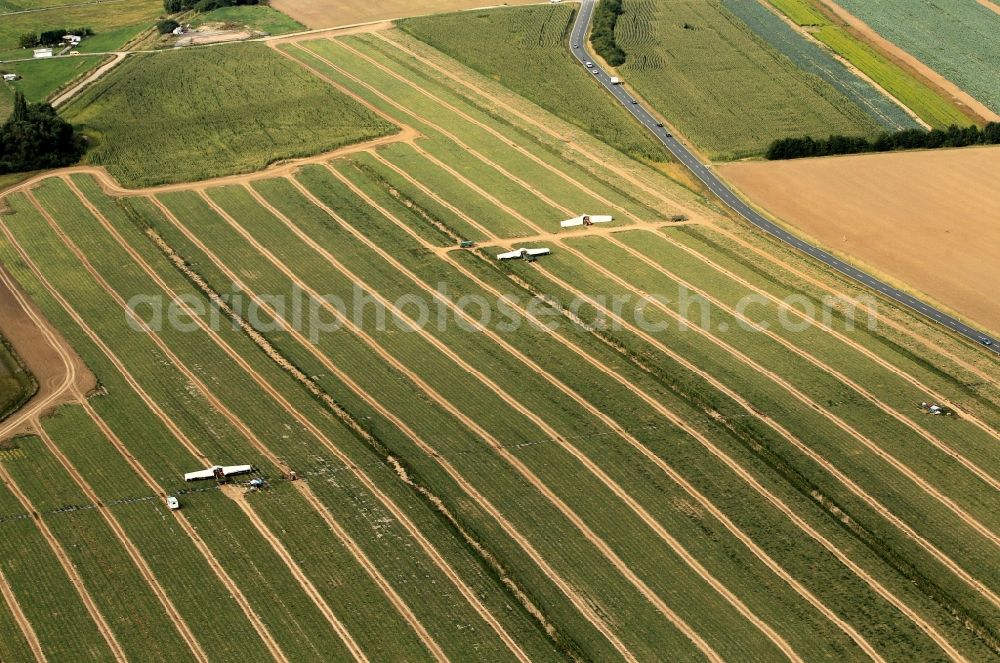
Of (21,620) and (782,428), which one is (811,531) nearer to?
(782,428)

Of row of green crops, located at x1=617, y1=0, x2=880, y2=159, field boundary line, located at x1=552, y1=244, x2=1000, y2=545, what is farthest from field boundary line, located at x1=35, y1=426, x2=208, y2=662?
row of green crops, located at x1=617, y1=0, x2=880, y2=159

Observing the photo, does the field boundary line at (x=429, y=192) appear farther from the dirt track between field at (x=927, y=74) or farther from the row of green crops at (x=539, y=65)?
the dirt track between field at (x=927, y=74)

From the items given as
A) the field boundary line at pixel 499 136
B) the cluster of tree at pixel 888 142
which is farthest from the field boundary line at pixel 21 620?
the cluster of tree at pixel 888 142

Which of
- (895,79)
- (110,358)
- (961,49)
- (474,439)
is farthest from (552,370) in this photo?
(961,49)

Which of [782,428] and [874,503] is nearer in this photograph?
[874,503]

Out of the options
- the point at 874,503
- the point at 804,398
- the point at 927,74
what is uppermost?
the point at 927,74

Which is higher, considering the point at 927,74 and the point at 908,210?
the point at 927,74
